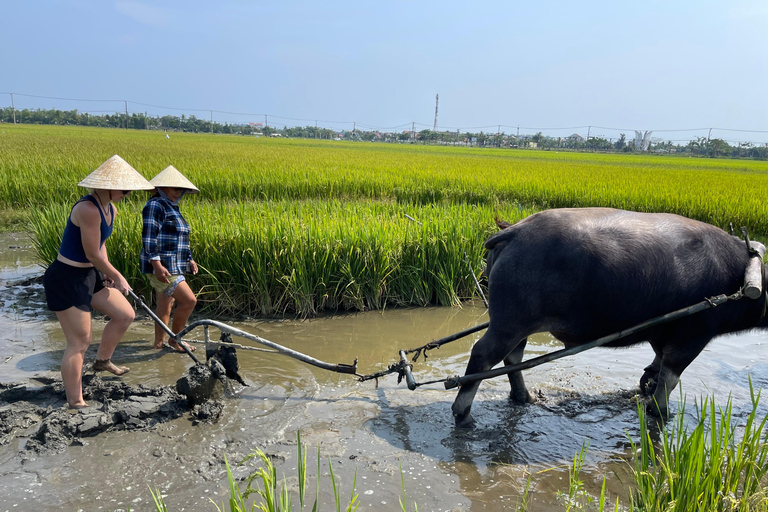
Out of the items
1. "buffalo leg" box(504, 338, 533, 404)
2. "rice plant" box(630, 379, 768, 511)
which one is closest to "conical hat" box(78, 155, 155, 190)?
"buffalo leg" box(504, 338, 533, 404)

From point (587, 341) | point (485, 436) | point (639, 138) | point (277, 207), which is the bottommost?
point (485, 436)

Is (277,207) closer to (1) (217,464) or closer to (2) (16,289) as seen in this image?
(2) (16,289)

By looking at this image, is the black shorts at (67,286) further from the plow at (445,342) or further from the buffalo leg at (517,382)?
the buffalo leg at (517,382)

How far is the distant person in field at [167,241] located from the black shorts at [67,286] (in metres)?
0.71

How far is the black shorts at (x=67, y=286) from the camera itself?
111 inches

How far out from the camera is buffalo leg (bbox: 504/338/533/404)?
3.22 meters

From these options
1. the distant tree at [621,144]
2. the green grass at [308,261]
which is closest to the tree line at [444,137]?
the distant tree at [621,144]

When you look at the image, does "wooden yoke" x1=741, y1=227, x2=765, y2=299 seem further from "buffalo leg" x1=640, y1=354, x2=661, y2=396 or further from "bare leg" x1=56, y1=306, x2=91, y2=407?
"bare leg" x1=56, y1=306, x2=91, y2=407

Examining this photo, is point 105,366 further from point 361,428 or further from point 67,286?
point 361,428

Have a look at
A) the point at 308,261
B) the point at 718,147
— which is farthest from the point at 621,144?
the point at 308,261

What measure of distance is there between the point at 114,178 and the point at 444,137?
75.1m

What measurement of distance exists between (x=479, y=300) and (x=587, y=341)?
269cm

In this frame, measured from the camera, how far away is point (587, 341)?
9.31 ft

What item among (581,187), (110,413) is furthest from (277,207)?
(581,187)
